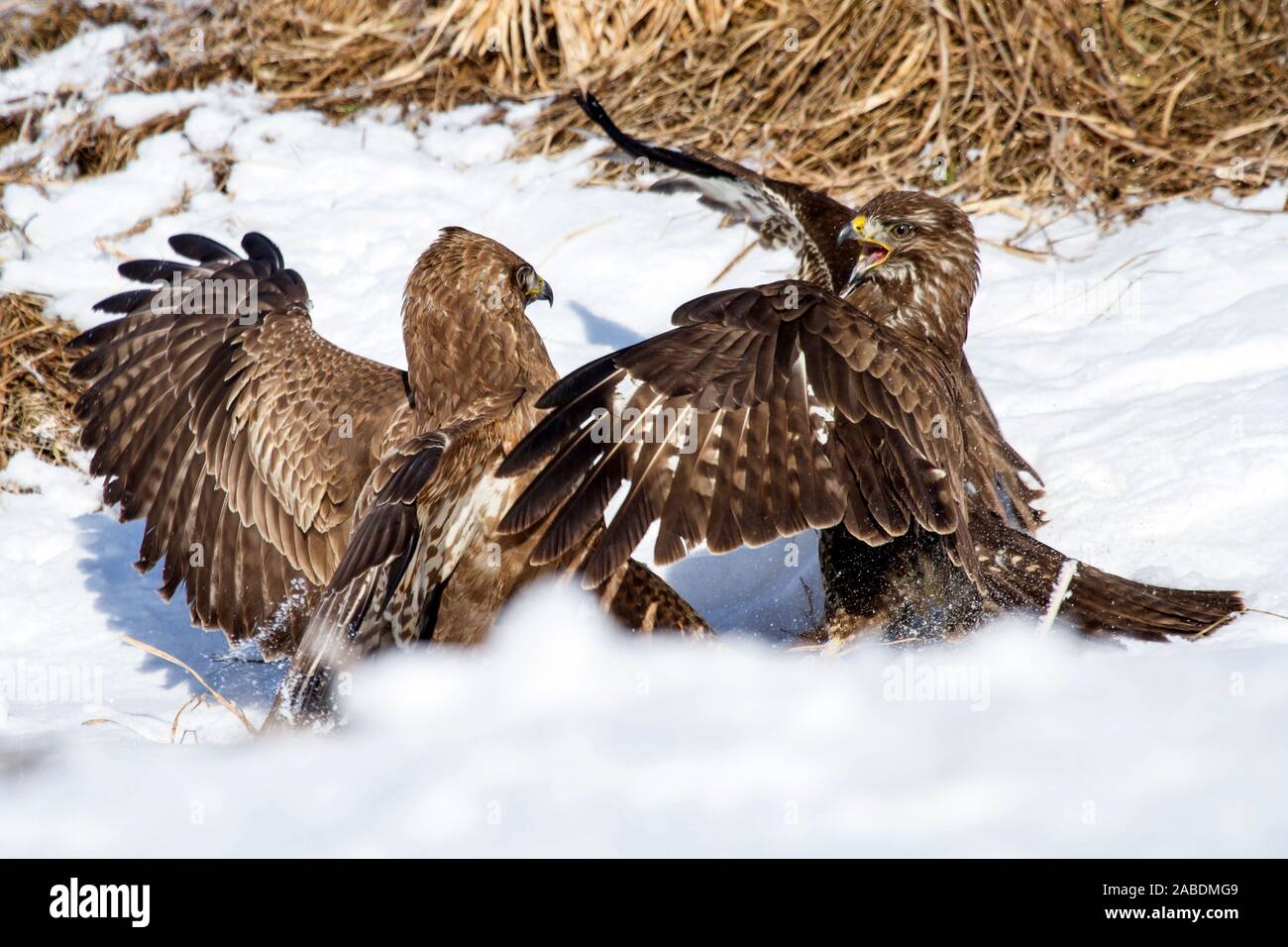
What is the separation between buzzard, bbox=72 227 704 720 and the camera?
3375 mm

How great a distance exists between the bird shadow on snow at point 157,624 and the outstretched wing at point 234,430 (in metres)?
0.30

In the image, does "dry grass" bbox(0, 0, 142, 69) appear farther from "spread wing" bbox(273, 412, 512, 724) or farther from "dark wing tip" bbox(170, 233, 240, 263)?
"spread wing" bbox(273, 412, 512, 724)

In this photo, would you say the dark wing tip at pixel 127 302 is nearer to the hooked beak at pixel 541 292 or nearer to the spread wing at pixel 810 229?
the hooked beak at pixel 541 292

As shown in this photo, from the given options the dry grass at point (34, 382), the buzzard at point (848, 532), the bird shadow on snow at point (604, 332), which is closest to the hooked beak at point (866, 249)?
the buzzard at point (848, 532)

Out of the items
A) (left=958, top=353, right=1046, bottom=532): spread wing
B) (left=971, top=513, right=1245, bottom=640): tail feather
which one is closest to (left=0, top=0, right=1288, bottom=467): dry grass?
(left=958, top=353, right=1046, bottom=532): spread wing

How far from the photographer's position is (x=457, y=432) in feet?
11.3

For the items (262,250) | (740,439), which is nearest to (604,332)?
(262,250)

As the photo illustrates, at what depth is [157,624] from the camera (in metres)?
5.08

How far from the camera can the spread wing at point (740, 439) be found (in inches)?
120

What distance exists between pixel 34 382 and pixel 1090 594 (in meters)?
4.53

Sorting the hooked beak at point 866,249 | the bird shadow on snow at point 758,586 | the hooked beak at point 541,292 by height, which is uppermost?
the hooked beak at point 866,249

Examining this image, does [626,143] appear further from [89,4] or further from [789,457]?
[89,4]

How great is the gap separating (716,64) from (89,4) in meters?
4.01

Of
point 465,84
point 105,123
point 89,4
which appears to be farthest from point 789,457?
point 89,4
